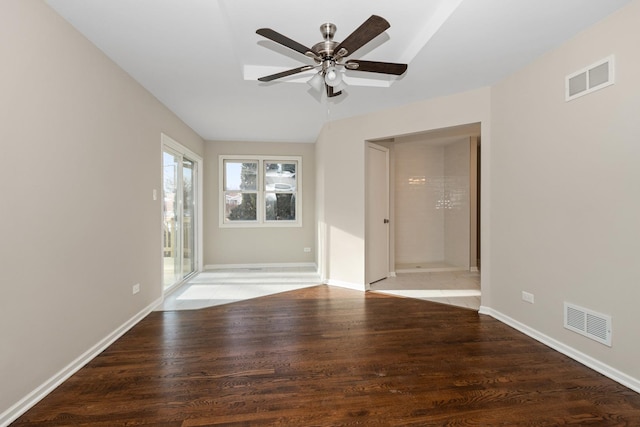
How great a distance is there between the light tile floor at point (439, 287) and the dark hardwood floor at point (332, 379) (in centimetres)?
86

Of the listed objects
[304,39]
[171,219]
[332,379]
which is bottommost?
[332,379]

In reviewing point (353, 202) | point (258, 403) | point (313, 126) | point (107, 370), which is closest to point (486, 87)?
point (353, 202)

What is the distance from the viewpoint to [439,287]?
16.0 ft

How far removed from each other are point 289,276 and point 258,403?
372cm

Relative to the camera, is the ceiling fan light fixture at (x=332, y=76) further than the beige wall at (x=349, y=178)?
No

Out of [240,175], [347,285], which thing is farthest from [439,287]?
[240,175]

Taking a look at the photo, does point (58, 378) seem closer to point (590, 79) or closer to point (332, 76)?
point (332, 76)

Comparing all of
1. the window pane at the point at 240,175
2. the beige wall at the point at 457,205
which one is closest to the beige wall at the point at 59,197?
the window pane at the point at 240,175

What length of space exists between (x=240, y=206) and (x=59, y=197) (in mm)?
4371

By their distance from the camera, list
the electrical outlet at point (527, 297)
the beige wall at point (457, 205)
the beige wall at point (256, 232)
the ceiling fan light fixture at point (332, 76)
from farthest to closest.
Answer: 1. the beige wall at point (256, 232)
2. the beige wall at point (457, 205)
3. the electrical outlet at point (527, 297)
4. the ceiling fan light fixture at point (332, 76)

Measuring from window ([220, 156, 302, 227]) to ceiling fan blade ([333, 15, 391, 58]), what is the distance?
4651 mm

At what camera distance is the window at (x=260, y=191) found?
655 centimetres

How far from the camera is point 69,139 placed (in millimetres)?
2346

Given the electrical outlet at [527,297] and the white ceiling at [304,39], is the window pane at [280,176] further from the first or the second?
the electrical outlet at [527,297]
